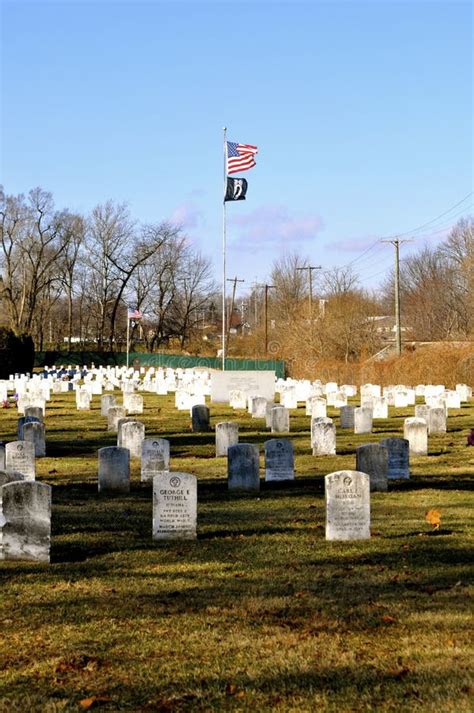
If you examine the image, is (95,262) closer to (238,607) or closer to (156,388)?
(156,388)

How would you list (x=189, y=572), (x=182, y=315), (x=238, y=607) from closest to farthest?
1. (x=238, y=607)
2. (x=189, y=572)
3. (x=182, y=315)

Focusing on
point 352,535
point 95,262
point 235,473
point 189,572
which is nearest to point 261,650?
point 189,572

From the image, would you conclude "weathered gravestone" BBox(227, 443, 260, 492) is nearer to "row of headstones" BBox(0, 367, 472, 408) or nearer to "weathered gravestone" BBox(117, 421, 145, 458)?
"weathered gravestone" BBox(117, 421, 145, 458)

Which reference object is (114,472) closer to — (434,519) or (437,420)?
(434,519)

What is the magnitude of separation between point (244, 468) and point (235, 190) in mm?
25865

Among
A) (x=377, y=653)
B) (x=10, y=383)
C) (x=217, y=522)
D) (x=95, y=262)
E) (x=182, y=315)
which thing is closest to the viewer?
(x=377, y=653)

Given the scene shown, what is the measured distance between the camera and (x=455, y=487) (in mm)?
14375

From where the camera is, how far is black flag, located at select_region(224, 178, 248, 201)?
3838 centimetres

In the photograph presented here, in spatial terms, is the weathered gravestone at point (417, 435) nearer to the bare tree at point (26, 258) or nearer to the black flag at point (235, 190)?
the black flag at point (235, 190)

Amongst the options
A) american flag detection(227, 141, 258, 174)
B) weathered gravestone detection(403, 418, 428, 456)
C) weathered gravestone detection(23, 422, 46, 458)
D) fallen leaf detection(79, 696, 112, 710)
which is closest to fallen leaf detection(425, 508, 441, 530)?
fallen leaf detection(79, 696, 112, 710)

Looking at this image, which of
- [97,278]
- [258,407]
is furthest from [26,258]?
[258,407]

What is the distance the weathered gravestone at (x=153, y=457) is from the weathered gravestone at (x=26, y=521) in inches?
215

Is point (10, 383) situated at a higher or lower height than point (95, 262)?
lower

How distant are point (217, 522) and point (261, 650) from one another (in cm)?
480
